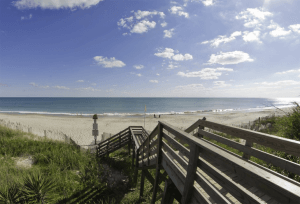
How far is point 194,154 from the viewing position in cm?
220

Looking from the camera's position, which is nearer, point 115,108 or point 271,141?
point 271,141

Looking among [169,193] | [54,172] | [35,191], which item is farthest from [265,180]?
[54,172]

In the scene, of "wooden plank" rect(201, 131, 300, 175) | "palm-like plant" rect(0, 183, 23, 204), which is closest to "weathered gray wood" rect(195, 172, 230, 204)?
"wooden plank" rect(201, 131, 300, 175)

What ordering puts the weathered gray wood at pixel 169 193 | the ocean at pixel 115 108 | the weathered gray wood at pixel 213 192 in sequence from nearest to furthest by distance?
1. the weathered gray wood at pixel 213 192
2. the weathered gray wood at pixel 169 193
3. the ocean at pixel 115 108

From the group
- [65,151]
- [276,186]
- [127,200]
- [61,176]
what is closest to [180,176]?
[276,186]

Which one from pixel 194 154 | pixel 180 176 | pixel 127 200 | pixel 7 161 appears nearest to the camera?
pixel 194 154

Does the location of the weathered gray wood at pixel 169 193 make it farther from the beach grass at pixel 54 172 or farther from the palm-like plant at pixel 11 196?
the palm-like plant at pixel 11 196

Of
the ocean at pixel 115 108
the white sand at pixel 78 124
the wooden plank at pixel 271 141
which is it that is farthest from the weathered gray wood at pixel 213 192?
the ocean at pixel 115 108

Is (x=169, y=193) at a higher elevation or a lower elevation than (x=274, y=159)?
lower

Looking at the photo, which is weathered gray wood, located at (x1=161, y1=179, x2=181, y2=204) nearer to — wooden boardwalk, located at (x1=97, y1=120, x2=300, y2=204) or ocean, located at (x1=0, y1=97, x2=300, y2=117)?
wooden boardwalk, located at (x1=97, y1=120, x2=300, y2=204)

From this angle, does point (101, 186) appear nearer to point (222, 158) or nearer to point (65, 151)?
point (65, 151)

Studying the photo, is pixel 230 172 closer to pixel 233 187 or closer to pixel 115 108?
pixel 233 187

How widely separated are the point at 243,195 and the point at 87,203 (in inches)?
226

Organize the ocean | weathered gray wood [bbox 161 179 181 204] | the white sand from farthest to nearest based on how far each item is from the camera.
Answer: the ocean, the white sand, weathered gray wood [bbox 161 179 181 204]
